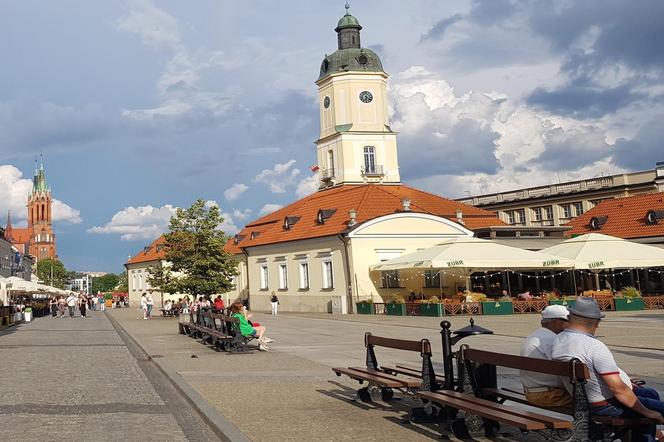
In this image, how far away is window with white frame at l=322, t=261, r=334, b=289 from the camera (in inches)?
1695

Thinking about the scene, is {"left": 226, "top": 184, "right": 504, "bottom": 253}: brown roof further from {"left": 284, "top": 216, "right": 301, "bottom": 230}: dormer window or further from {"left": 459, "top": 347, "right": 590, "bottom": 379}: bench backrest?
{"left": 459, "top": 347, "right": 590, "bottom": 379}: bench backrest

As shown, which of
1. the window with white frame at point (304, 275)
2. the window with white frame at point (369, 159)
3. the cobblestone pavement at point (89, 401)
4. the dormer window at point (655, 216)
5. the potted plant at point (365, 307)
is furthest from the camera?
the window with white frame at point (369, 159)

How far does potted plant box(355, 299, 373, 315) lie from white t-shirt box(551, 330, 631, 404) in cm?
3232

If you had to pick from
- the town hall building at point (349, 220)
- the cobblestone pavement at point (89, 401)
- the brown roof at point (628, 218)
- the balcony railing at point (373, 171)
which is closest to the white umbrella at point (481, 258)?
the town hall building at point (349, 220)

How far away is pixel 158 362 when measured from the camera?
16312 millimetres

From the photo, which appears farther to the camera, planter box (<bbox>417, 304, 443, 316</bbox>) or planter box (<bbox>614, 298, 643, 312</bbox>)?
planter box (<bbox>614, 298, 643, 312</bbox>)

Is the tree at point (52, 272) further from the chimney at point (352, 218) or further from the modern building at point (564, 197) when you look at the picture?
the chimney at point (352, 218)

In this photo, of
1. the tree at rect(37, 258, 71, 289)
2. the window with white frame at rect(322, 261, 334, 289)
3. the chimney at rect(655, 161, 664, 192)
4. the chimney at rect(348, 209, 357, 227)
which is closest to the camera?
the chimney at rect(348, 209, 357, 227)

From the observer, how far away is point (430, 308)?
112 feet

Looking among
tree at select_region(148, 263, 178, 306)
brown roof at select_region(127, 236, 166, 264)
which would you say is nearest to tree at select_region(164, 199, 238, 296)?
tree at select_region(148, 263, 178, 306)

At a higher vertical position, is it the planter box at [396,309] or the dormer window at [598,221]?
the dormer window at [598,221]

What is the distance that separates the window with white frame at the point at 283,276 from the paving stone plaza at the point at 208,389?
25071 millimetres

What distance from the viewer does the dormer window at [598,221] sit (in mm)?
53812

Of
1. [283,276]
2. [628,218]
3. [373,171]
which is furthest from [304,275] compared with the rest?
[628,218]
